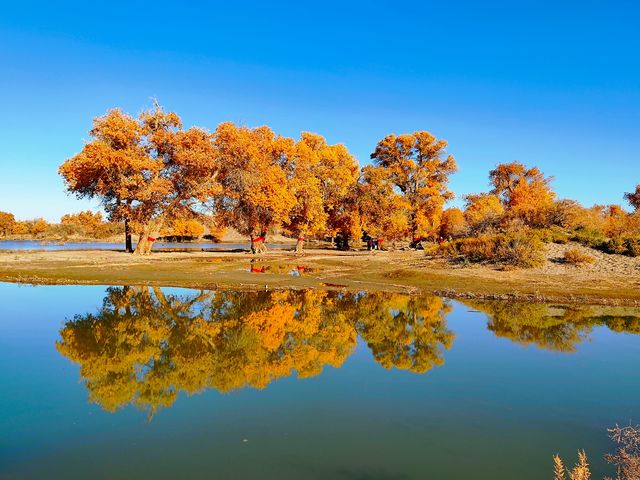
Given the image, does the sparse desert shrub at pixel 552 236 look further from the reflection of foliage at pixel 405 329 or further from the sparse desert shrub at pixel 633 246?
the reflection of foliage at pixel 405 329

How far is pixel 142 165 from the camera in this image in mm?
45312

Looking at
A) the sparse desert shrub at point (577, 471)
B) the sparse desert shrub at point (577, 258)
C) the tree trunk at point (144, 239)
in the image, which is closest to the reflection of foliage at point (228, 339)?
the sparse desert shrub at point (577, 471)

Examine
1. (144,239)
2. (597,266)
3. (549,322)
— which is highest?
(144,239)

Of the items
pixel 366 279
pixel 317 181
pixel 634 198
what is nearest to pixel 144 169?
pixel 317 181

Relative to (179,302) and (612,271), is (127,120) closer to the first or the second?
(179,302)

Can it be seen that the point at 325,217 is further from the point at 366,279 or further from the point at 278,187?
the point at 366,279

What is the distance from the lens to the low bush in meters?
34.3

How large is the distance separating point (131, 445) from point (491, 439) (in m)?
6.20

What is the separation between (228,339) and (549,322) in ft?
42.2

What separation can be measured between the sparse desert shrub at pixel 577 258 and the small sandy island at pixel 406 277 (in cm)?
46

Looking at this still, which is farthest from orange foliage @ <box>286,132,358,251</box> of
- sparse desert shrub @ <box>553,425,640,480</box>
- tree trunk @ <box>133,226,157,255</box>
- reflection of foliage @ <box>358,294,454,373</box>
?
sparse desert shrub @ <box>553,425,640,480</box>

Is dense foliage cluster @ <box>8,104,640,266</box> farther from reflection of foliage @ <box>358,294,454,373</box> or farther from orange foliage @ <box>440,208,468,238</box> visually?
reflection of foliage @ <box>358,294,454,373</box>

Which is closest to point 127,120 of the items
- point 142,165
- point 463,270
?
point 142,165

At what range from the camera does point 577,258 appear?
33375mm
